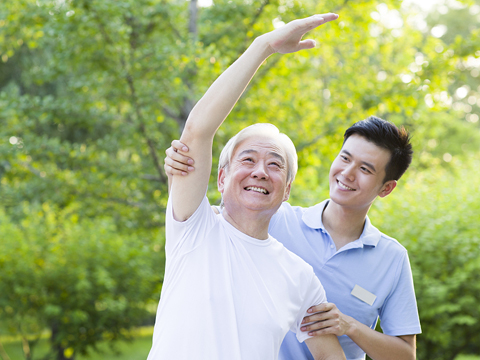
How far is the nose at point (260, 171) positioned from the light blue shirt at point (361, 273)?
61cm

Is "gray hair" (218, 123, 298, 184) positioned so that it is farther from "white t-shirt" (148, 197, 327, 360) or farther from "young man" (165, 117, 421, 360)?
"young man" (165, 117, 421, 360)

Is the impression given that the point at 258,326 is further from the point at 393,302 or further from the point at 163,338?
the point at 393,302

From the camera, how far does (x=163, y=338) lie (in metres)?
1.41

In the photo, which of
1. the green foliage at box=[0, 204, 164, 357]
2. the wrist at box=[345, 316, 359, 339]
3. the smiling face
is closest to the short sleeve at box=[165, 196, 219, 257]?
the smiling face

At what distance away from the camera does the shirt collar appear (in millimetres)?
2168

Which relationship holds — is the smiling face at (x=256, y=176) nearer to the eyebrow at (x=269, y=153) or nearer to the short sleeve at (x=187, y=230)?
the eyebrow at (x=269, y=153)

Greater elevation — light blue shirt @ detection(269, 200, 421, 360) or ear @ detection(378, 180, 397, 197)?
ear @ detection(378, 180, 397, 197)

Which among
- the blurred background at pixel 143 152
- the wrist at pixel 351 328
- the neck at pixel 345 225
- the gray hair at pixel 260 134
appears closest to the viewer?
the gray hair at pixel 260 134

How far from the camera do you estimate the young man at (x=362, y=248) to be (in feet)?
6.89

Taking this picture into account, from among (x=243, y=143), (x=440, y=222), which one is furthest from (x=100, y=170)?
(x=243, y=143)

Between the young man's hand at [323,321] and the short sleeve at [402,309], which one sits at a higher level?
the young man's hand at [323,321]

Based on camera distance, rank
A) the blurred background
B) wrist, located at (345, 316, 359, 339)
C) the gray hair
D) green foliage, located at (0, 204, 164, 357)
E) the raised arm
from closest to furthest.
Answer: the raised arm, the gray hair, wrist, located at (345, 316, 359, 339), the blurred background, green foliage, located at (0, 204, 164, 357)

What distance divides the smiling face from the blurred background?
9.58ft

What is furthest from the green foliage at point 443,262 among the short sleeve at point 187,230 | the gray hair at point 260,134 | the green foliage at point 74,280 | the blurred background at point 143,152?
the short sleeve at point 187,230
